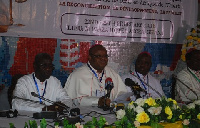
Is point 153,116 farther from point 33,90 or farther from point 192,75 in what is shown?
point 192,75

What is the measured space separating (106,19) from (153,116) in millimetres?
3395

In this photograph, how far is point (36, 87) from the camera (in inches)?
166

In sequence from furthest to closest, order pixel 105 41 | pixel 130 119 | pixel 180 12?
pixel 180 12, pixel 105 41, pixel 130 119

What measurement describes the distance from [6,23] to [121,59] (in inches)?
95.5

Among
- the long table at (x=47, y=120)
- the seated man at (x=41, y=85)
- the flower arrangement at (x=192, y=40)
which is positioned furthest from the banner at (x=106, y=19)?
the long table at (x=47, y=120)

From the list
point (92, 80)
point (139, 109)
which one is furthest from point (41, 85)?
point (139, 109)

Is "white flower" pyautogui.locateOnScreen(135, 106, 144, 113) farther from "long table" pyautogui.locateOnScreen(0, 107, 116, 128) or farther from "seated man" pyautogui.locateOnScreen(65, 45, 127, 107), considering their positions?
"seated man" pyautogui.locateOnScreen(65, 45, 127, 107)

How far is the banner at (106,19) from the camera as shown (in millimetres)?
5281

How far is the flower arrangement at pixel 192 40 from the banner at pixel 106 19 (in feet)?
0.79

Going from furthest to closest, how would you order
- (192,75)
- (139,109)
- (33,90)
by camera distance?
(192,75) < (33,90) < (139,109)

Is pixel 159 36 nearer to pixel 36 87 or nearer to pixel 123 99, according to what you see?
pixel 123 99

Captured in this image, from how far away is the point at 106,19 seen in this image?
19.1 ft

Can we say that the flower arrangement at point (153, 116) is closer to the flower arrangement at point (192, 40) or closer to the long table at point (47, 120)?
the long table at point (47, 120)

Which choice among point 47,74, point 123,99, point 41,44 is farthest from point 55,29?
point 123,99
